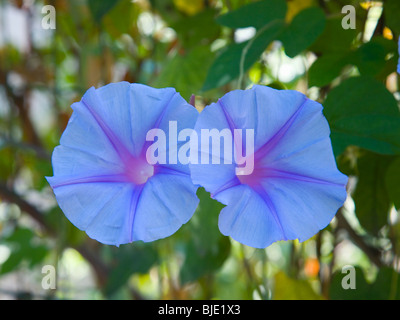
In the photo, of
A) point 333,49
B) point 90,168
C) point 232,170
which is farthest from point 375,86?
point 90,168

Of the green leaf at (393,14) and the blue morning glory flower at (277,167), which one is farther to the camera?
the green leaf at (393,14)

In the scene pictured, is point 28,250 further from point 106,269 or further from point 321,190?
point 321,190

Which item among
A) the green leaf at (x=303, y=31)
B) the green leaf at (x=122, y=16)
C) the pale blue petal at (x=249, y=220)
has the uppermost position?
the green leaf at (x=122, y=16)

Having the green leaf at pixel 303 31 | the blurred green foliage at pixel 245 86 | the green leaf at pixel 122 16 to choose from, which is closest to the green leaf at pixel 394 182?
the blurred green foliage at pixel 245 86

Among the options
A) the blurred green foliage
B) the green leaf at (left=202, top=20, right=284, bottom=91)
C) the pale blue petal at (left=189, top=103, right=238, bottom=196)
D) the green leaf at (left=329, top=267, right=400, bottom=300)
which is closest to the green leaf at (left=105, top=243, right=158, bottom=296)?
the blurred green foliage

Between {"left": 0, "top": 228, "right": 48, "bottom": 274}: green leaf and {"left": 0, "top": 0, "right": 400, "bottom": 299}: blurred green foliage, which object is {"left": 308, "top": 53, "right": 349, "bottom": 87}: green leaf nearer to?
{"left": 0, "top": 0, "right": 400, "bottom": 299}: blurred green foliage

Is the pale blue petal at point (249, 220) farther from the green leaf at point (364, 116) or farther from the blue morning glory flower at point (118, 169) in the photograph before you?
the green leaf at point (364, 116)
